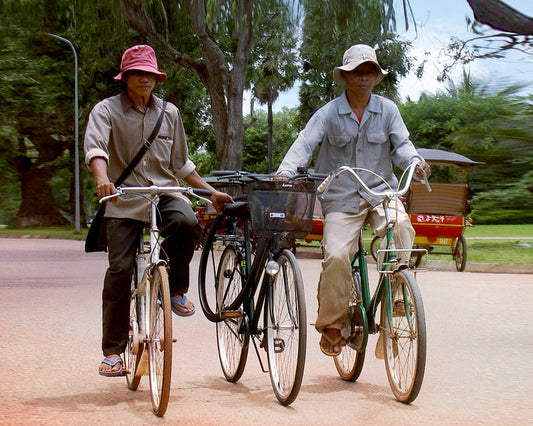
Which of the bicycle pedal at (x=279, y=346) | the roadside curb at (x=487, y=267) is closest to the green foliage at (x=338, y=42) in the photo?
the roadside curb at (x=487, y=267)

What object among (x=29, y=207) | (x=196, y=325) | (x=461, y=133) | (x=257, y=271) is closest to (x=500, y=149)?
(x=461, y=133)

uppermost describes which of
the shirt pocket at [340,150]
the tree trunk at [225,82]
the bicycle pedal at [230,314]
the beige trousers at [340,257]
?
the tree trunk at [225,82]

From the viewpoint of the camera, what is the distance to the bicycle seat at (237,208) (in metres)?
5.40

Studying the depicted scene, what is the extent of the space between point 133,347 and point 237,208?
103 cm

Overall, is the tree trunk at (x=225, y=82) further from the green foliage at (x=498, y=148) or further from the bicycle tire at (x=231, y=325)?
the bicycle tire at (x=231, y=325)

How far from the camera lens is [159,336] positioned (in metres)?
4.82

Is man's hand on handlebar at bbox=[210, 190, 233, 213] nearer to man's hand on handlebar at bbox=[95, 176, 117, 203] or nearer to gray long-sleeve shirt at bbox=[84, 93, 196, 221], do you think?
gray long-sleeve shirt at bbox=[84, 93, 196, 221]

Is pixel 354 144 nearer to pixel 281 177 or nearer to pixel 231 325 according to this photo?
pixel 281 177

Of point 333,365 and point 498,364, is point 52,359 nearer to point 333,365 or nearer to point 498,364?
point 333,365

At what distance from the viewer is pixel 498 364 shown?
640cm

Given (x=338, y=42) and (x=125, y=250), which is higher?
(x=338, y=42)

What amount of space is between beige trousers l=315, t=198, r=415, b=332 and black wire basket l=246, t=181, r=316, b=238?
0.34 metres

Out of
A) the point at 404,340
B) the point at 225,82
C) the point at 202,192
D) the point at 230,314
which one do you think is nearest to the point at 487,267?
the point at 225,82

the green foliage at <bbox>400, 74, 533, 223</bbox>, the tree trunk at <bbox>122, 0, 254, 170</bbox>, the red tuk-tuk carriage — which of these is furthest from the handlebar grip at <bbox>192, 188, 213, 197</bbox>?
the tree trunk at <bbox>122, 0, 254, 170</bbox>
